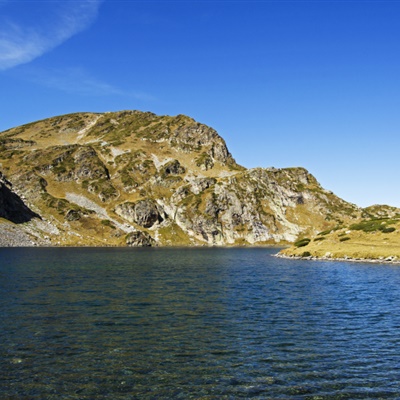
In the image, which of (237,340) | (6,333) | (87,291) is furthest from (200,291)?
(6,333)

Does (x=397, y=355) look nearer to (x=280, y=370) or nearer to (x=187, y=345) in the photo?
(x=280, y=370)

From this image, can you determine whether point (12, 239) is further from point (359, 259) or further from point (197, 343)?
point (197, 343)

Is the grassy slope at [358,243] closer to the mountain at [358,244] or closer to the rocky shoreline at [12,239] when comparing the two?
the mountain at [358,244]

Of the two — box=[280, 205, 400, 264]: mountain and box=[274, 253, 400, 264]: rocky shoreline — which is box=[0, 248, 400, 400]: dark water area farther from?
box=[280, 205, 400, 264]: mountain

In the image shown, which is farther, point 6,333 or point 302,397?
point 6,333

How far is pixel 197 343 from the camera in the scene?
29.4 metres

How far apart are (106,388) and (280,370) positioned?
1096 centimetres

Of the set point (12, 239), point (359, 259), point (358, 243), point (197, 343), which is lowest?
point (12, 239)

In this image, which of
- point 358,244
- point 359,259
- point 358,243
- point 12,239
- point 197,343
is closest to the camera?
point 197,343

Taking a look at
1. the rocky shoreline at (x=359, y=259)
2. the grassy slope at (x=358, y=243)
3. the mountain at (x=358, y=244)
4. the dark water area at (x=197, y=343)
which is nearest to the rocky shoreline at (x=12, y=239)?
the mountain at (x=358, y=244)

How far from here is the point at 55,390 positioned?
2042 cm

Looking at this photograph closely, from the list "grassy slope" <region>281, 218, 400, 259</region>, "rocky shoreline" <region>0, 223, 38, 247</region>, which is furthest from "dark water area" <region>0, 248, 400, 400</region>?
"rocky shoreline" <region>0, 223, 38, 247</region>

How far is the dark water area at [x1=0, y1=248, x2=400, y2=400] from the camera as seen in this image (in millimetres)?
21031

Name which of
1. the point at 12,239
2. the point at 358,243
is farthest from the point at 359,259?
the point at 12,239
